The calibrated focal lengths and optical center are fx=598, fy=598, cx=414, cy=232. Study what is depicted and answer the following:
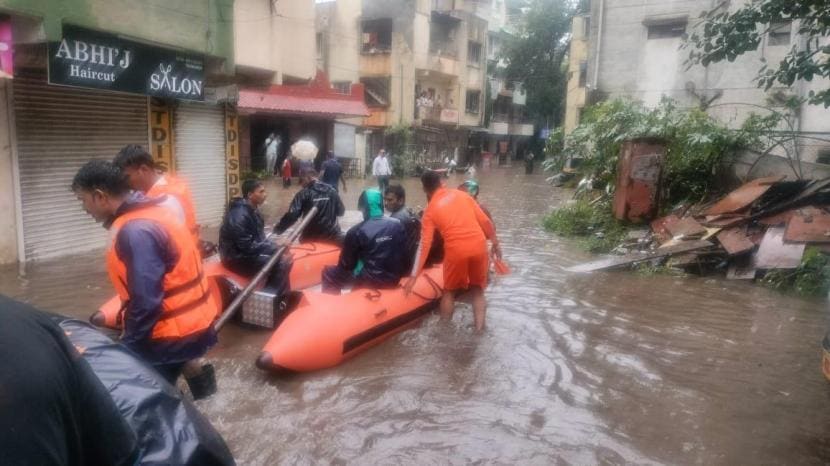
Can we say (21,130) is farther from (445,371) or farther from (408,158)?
(408,158)

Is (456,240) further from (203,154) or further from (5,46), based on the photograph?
(203,154)

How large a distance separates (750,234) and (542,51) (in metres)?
32.7

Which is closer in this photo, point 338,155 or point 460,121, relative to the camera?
point 338,155

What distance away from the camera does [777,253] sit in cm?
796

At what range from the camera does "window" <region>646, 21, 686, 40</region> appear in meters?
19.2

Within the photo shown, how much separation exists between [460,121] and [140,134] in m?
25.8

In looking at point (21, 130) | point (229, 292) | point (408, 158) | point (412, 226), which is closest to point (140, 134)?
point (21, 130)

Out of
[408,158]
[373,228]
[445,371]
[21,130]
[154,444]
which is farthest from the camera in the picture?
[408,158]

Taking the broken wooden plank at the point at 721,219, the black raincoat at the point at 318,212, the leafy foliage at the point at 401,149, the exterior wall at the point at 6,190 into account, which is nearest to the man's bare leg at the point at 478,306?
the black raincoat at the point at 318,212

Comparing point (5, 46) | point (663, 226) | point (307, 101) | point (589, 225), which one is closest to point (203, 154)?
point (5, 46)

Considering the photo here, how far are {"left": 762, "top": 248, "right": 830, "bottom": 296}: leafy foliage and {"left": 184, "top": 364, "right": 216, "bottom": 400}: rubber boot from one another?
24.0 feet

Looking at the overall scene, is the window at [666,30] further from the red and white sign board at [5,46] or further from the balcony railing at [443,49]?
the red and white sign board at [5,46]

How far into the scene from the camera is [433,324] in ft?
20.1

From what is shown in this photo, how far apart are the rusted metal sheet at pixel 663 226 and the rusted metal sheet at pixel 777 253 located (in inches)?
60.8
